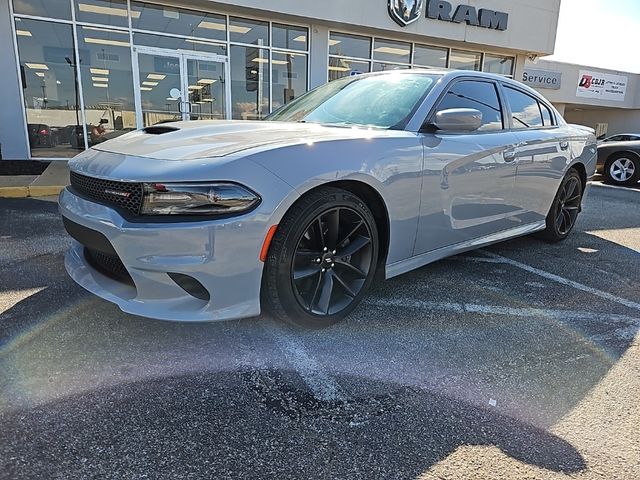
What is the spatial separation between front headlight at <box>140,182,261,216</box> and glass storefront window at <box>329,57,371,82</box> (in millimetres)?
10290

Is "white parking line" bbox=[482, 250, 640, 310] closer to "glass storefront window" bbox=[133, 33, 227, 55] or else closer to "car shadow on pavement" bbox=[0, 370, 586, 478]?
"car shadow on pavement" bbox=[0, 370, 586, 478]

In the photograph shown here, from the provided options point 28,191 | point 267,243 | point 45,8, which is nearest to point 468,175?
point 267,243

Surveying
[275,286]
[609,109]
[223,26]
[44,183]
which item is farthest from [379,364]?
[609,109]

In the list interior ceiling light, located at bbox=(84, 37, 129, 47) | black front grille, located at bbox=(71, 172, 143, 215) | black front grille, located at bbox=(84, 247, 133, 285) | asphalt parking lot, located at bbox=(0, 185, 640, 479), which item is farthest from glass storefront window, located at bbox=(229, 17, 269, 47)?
black front grille, located at bbox=(84, 247, 133, 285)

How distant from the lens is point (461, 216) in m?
3.40

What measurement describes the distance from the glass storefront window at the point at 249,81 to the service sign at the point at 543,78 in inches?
578

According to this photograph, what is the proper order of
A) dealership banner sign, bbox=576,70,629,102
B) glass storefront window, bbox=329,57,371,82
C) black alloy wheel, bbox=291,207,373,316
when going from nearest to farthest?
black alloy wheel, bbox=291,207,373,316, glass storefront window, bbox=329,57,371,82, dealership banner sign, bbox=576,70,629,102

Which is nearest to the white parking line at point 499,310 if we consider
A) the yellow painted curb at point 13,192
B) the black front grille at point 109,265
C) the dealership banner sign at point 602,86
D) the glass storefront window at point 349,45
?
the black front grille at point 109,265

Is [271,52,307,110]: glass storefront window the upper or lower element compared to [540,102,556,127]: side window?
upper

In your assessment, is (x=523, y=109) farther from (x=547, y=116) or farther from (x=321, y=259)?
Result: (x=321, y=259)

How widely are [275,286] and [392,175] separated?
100 centimetres

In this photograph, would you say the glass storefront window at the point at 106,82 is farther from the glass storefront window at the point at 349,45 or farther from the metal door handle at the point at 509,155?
the metal door handle at the point at 509,155

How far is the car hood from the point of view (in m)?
2.43

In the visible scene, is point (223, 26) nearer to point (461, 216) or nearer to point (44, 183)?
point (44, 183)
